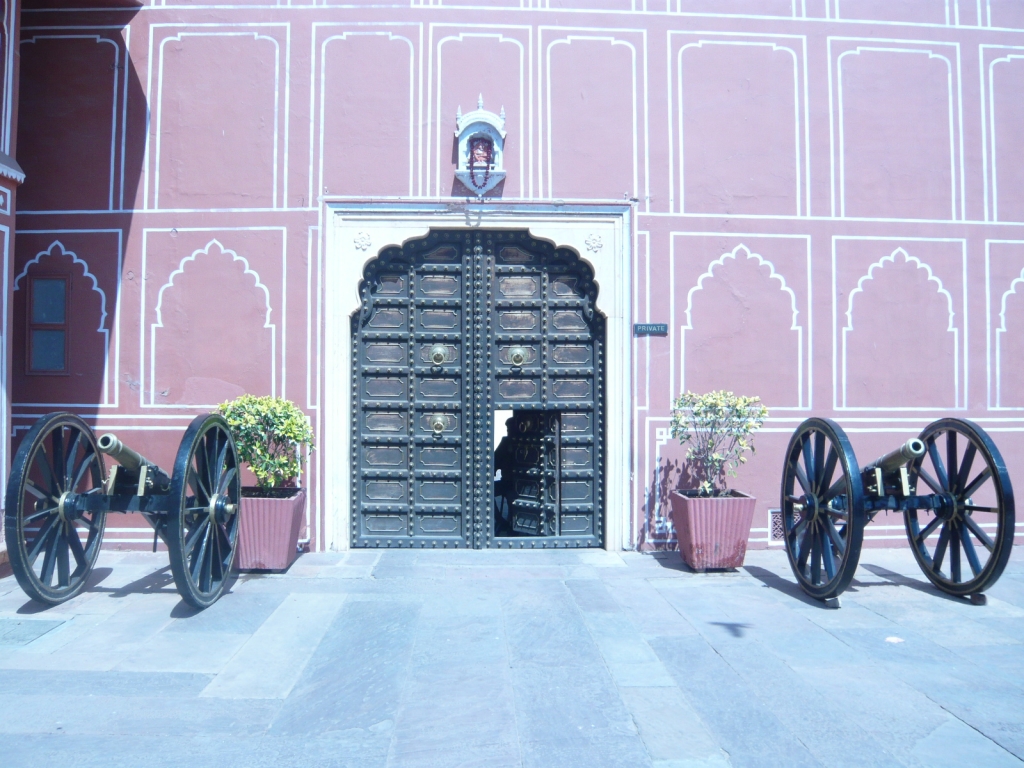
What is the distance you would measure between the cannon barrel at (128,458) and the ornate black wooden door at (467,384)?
1.96m

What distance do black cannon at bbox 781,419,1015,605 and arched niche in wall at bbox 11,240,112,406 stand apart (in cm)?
584

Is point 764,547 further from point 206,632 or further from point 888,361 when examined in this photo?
point 206,632

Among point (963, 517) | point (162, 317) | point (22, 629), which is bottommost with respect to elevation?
point (22, 629)

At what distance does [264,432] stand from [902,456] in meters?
4.58

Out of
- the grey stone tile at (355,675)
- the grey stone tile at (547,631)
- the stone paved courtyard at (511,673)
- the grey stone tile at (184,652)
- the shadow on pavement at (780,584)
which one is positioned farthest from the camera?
the shadow on pavement at (780,584)

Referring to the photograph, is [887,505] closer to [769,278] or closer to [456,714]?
[769,278]

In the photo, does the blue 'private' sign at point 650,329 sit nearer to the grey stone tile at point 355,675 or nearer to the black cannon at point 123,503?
the grey stone tile at point 355,675

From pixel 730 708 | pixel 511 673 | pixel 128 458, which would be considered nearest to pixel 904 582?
pixel 730 708

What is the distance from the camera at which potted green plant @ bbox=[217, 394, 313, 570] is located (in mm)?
5781

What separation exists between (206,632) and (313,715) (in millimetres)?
1405

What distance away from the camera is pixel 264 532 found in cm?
579

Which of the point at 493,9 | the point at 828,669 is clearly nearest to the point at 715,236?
the point at 493,9

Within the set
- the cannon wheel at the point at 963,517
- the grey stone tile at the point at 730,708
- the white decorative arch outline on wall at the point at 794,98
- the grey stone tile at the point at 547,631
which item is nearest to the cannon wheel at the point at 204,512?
the grey stone tile at the point at 547,631

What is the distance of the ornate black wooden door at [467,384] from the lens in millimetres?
6770
